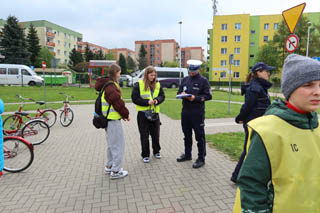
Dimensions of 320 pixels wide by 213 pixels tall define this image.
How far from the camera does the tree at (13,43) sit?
3712cm

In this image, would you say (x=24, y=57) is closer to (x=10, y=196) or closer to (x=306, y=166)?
(x=10, y=196)

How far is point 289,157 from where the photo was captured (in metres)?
1.29

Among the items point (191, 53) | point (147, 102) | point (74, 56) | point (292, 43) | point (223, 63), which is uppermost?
point (191, 53)

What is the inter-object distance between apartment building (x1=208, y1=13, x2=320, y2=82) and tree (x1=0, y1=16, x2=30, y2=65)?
36.3m

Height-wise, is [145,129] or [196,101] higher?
[196,101]

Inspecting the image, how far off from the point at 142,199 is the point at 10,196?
1983mm

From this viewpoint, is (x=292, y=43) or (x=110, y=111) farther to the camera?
(x=292, y=43)

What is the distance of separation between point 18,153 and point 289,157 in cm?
475

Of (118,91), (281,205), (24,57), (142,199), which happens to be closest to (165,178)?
(142,199)

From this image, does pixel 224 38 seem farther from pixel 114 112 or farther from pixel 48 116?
pixel 114 112

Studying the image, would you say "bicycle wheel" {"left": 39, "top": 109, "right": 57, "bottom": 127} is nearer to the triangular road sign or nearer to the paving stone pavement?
the paving stone pavement

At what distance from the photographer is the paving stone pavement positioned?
3137 mm

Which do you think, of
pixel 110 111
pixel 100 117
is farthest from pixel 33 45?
pixel 110 111

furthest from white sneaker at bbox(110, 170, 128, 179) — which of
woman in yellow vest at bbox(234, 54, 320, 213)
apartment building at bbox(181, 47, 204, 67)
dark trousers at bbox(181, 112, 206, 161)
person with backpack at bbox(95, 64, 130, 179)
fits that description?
apartment building at bbox(181, 47, 204, 67)
